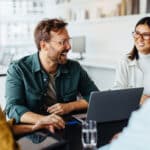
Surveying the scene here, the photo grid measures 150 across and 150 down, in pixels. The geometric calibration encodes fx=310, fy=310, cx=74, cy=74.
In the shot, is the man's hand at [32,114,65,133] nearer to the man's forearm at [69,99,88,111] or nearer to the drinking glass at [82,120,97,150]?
the drinking glass at [82,120,97,150]

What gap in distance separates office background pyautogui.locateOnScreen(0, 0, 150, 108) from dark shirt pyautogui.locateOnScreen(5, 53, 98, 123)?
1890 mm

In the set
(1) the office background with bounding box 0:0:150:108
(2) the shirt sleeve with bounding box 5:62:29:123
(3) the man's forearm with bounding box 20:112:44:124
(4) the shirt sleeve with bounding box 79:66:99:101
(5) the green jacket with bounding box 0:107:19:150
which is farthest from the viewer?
(1) the office background with bounding box 0:0:150:108

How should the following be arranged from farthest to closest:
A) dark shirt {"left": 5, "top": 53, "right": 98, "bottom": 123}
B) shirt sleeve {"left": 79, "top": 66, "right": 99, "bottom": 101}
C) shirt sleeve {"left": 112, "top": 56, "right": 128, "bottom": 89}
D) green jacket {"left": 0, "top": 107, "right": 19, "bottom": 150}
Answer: shirt sleeve {"left": 112, "top": 56, "right": 128, "bottom": 89} < shirt sleeve {"left": 79, "top": 66, "right": 99, "bottom": 101} < dark shirt {"left": 5, "top": 53, "right": 98, "bottom": 123} < green jacket {"left": 0, "top": 107, "right": 19, "bottom": 150}

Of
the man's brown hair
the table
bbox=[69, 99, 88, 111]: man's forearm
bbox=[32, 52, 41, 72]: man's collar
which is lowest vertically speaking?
bbox=[69, 99, 88, 111]: man's forearm

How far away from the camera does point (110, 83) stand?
4.48 m

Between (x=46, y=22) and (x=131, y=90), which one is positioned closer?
(x=131, y=90)

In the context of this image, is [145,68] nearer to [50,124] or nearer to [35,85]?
[35,85]

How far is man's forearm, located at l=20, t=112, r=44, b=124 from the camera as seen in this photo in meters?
1.72

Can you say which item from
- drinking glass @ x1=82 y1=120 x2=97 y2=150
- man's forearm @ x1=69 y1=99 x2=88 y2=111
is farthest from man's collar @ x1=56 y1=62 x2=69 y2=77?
drinking glass @ x1=82 y1=120 x2=97 y2=150

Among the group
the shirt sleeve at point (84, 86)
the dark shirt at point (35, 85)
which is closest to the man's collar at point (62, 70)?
the dark shirt at point (35, 85)

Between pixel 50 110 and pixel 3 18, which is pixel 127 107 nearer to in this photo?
pixel 50 110

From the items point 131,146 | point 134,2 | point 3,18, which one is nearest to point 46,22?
point 131,146

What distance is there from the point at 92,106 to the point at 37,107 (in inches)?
23.9

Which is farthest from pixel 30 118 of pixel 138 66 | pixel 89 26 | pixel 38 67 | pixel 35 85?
pixel 89 26
